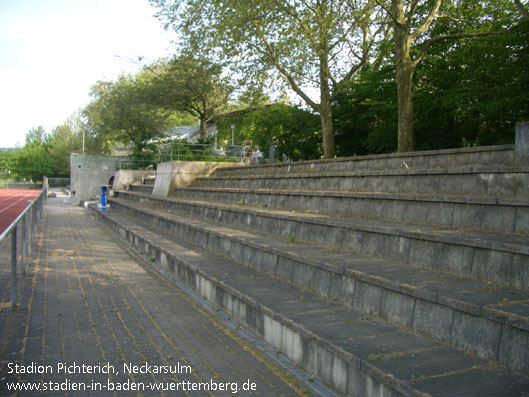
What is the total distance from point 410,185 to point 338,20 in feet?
34.0

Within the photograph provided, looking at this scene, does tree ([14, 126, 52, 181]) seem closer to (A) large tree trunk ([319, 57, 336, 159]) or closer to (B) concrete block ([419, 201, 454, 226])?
(A) large tree trunk ([319, 57, 336, 159])

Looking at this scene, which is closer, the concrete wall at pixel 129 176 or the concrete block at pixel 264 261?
the concrete block at pixel 264 261

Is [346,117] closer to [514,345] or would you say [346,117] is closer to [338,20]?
[338,20]

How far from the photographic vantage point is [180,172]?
53.0ft

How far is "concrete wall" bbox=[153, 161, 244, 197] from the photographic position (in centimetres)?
1600

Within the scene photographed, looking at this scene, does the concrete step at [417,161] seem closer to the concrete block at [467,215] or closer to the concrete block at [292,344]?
the concrete block at [467,215]

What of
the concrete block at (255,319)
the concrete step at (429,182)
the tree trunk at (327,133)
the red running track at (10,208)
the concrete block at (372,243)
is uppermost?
the tree trunk at (327,133)

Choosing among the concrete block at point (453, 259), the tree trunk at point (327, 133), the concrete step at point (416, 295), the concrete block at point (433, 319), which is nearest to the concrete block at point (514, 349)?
the concrete step at point (416, 295)

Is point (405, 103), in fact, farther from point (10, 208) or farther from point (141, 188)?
point (10, 208)

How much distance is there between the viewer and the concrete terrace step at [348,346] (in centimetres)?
270

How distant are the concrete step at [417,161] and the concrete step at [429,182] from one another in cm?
43

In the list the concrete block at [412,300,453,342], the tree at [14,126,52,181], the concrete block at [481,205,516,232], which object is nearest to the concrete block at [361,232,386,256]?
the concrete block at [481,205,516,232]

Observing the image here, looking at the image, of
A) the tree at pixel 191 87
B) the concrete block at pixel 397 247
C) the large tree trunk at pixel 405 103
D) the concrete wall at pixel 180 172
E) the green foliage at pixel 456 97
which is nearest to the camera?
the concrete block at pixel 397 247

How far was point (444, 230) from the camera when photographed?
474 centimetres
